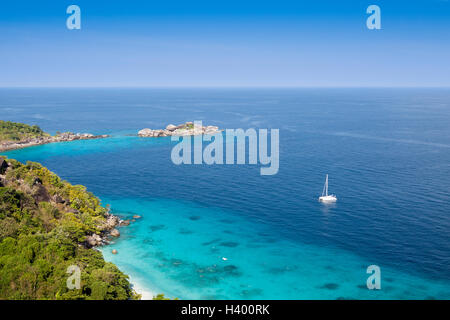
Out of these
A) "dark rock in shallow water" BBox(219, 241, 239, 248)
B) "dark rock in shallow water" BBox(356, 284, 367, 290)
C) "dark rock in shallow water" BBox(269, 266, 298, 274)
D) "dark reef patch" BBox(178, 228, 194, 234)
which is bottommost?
"dark rock in shallow water" BBox(356, 284, 367, 290)

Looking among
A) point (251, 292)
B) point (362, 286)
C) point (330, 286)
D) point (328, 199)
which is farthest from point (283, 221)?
point (251, 292)

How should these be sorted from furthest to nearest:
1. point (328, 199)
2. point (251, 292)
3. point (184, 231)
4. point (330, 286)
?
1. point (328, 199)
2. point (184, 231)
3. point (330, 286)
4. point (251, 292)

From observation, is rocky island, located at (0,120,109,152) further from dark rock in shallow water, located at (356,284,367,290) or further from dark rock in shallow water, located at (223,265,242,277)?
dark rock in shallow water, located at (356,284,367,290)

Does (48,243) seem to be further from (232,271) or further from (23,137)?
(23,137)

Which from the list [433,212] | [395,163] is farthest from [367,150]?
[433,212]

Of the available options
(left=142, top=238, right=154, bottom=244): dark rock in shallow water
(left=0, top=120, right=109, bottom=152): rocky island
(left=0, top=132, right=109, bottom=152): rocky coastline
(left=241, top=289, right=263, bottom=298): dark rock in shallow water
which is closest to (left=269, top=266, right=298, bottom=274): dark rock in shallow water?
(left=241, top=289, right=263, bottom=298): dark rock in shallow water

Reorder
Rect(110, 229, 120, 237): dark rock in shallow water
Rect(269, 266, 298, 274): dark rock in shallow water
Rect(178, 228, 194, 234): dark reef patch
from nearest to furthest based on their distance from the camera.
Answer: Rect(269, 266, 298, 274): dark rock in shallow water < Rect(110, 229, 120, 237): dark rock in shallow water < Rect(178, 228, 194, 234): dark reef patch

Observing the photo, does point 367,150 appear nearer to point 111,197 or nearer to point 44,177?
point 111,197
